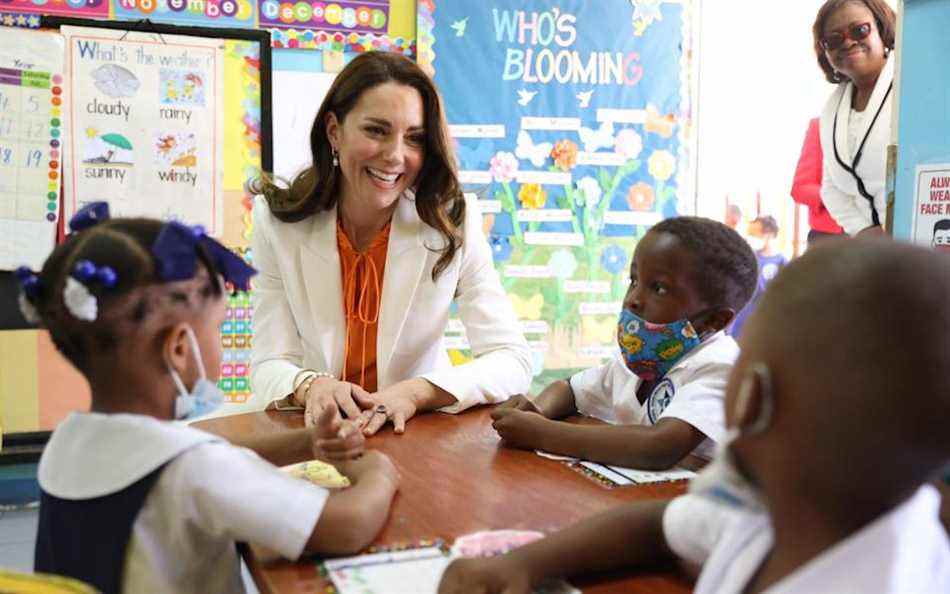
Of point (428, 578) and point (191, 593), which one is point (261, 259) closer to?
point (191, 593)

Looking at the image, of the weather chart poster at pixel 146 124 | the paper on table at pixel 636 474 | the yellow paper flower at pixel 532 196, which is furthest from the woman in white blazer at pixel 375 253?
the yellow paper flower at pixel 532 196

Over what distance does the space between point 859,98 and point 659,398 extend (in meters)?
2.12

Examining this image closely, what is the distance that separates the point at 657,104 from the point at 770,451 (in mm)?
3677

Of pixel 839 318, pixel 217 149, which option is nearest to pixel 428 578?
pixel 839 318

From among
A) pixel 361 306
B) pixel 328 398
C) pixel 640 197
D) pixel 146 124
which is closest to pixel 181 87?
pixel 146 124

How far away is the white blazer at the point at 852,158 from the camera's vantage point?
306 cm

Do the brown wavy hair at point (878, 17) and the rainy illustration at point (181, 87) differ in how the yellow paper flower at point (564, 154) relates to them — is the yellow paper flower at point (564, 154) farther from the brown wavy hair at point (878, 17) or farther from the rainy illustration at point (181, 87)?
the rainy illustration at point (181, 87)

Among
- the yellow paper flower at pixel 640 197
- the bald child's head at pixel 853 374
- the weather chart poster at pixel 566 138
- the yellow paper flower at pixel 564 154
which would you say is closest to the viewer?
the bald child's head at pixel 853 374

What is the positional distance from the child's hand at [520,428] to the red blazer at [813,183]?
2409 millimetres

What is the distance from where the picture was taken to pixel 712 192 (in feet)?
14.3

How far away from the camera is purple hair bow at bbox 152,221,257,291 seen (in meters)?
1.04

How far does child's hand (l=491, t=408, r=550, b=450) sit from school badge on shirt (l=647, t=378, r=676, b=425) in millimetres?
212

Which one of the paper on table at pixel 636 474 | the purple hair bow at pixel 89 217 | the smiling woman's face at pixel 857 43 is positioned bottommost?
the paper on table at pixel 636 474

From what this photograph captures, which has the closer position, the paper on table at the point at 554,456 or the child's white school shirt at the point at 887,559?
the child's white school shirt at the point at 887,559
